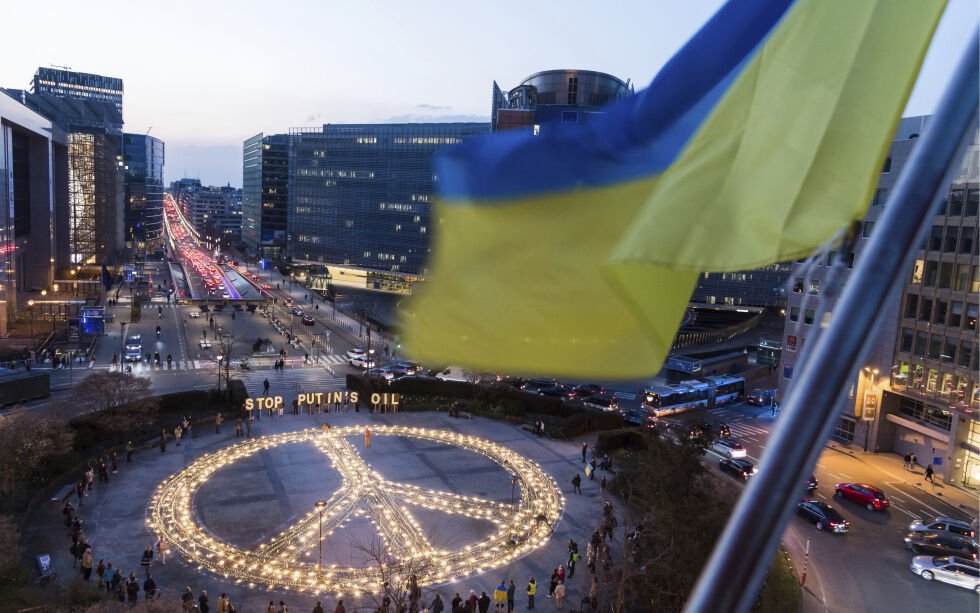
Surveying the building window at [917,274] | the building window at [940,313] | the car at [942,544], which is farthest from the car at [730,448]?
the building window at [917,274]

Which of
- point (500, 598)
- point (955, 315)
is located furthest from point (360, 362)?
point (955, 315)

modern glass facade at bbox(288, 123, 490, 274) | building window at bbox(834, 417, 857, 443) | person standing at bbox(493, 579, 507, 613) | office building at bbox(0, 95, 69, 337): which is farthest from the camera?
modern glass facade at bbox(288, 123, 490, 274)

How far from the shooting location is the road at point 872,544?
79.4 feet

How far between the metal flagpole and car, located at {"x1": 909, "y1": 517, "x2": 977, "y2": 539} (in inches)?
1261

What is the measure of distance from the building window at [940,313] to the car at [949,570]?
18828 millimetres

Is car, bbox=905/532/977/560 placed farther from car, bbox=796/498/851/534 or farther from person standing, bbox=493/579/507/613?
person standing, bbox=493/579/507/613

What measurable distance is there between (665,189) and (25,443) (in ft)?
98.2

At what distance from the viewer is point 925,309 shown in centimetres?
4228

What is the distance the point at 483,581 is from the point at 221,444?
58.2ft

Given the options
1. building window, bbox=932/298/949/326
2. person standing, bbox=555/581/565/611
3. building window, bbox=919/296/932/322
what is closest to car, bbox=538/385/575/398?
building window, bbox=919/296/932/322

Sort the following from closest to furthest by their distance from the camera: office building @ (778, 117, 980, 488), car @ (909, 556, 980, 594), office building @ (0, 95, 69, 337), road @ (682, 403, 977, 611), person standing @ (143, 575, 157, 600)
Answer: person standing @ (143, 575, 157, 600), road @ (682, 403, 977, 611), car @ (909, 556, 980, 594), office building @ (778, 117, 980, 488), office building @ (0, 95, 69, 337)

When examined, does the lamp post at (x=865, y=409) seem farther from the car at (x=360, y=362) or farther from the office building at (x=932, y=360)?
the car at (x=360, y=362)

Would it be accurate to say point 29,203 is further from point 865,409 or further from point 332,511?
point 865,409

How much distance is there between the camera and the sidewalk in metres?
35.2
